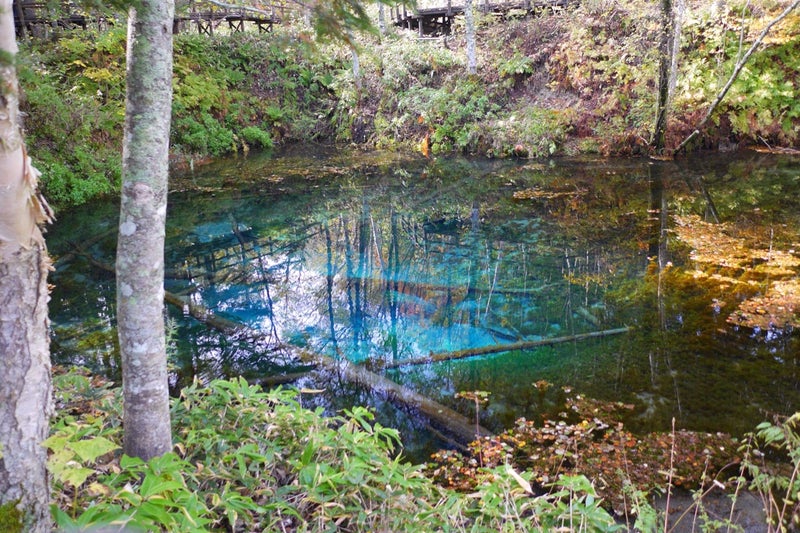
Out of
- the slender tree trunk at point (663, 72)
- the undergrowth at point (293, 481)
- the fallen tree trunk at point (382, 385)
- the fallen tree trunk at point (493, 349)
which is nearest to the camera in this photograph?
the undergrowth at point (293, 481)

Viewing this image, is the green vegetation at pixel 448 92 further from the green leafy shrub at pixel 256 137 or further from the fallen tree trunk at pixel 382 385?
the fallen tree trunk at pixel 382 385

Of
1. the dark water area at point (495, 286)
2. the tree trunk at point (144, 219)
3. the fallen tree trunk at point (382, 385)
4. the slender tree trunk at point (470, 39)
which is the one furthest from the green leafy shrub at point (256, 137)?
the tree trunk at point (144, 219)

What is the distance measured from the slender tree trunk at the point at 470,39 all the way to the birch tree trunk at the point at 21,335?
17.3m

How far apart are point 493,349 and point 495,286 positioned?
1.74m

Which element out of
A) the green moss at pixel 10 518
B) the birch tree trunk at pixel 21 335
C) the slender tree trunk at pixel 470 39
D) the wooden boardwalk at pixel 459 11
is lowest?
the green moss at pixel 10 518

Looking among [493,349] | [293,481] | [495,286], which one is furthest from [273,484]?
[495,286]

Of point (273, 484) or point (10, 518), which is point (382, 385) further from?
point (10, 518)

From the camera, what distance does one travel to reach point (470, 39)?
17562mm

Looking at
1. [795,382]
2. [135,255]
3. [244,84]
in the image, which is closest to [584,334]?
[795,382]

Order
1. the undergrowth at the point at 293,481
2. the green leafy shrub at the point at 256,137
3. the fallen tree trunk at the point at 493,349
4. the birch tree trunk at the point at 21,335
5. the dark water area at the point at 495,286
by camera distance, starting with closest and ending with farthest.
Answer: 1. the birch tree trunk at the point at 21,335
2. the undergrowth at the point at 293,481
3. the dark water area at the point at 495,286
4. the fallen tree trunk at the point at 493,349
5. the green leafy shrub at the point at 256,137

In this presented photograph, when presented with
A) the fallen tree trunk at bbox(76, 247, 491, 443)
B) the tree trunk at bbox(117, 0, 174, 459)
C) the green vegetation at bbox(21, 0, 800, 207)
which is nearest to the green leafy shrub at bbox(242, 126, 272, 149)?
the green vegetation at bbox(21, 0, 800, 207)

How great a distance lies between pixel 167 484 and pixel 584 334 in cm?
484

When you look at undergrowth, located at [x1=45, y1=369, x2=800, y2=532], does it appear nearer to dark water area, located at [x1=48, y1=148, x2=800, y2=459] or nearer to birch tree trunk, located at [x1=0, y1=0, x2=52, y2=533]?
birch tree trunk, located at [x1=0, y1=0, x2=52, y2=533]

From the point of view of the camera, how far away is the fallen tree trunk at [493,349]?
5.48m
